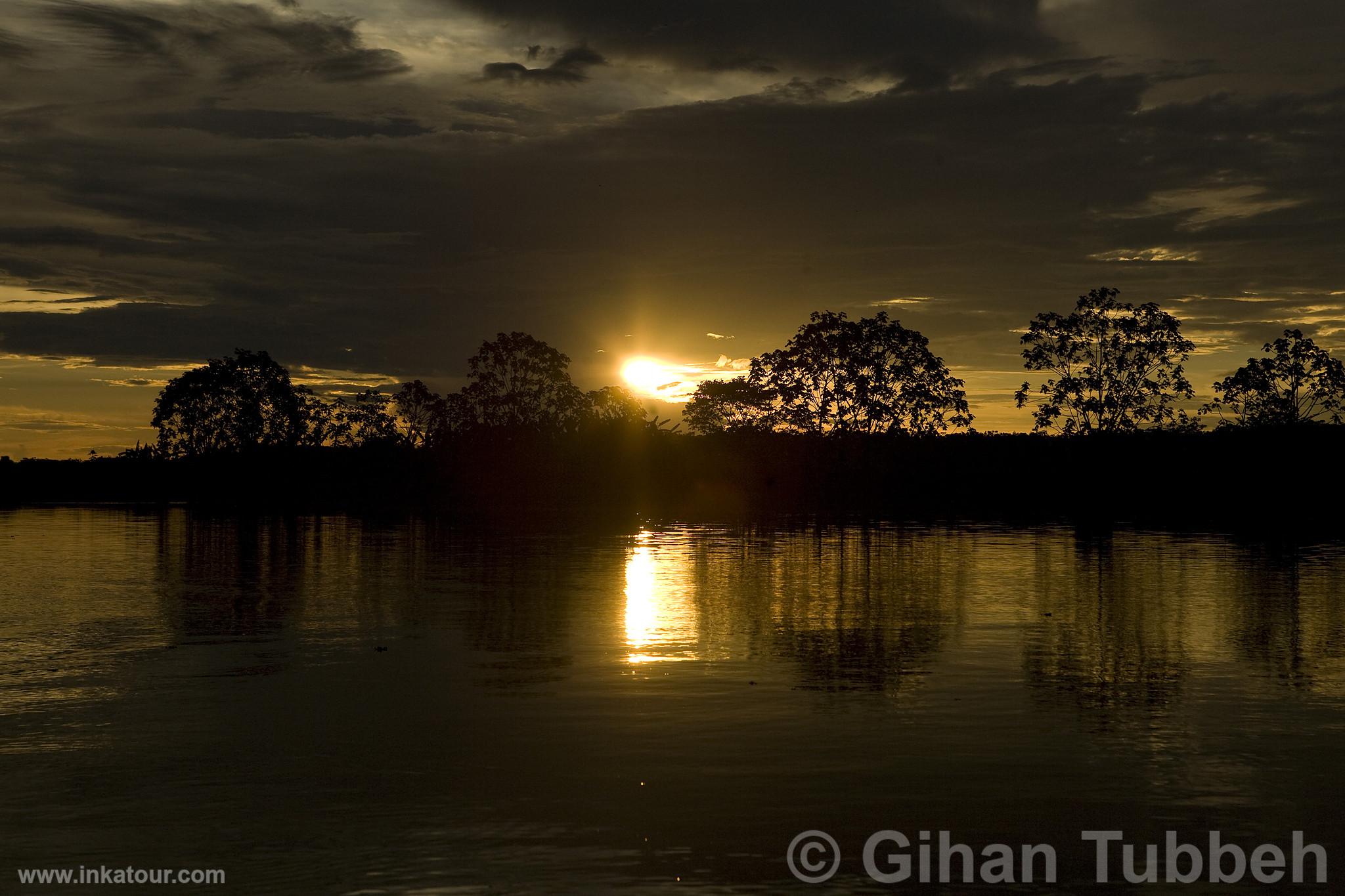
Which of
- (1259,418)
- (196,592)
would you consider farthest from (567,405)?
(196,592)

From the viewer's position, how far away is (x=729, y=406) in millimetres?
108562

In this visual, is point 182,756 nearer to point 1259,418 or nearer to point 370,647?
point 370,647

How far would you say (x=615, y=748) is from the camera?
39.6 ft

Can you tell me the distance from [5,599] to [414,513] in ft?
157

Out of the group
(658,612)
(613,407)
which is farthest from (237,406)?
(658,612)

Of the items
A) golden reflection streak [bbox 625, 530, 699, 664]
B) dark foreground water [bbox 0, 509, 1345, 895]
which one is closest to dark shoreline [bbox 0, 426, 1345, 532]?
golden reflection streak [bbox 625, 530, 699, 664]

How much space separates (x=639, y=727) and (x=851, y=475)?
85.6 m

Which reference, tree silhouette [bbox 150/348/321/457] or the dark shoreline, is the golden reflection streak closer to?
the dark shoreline

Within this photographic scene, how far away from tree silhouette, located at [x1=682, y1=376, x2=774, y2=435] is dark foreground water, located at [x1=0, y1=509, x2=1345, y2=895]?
253 feet

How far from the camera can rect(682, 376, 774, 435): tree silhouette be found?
105m

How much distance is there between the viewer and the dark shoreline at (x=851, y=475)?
A: 88938mm

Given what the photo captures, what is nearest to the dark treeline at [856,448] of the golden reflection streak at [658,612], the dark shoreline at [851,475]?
the dark shoreline at [851,475]

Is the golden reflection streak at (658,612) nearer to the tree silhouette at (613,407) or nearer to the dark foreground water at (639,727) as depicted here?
the dark foreground water at (639,727)

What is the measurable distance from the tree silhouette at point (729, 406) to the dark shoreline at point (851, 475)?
2.59 meters
